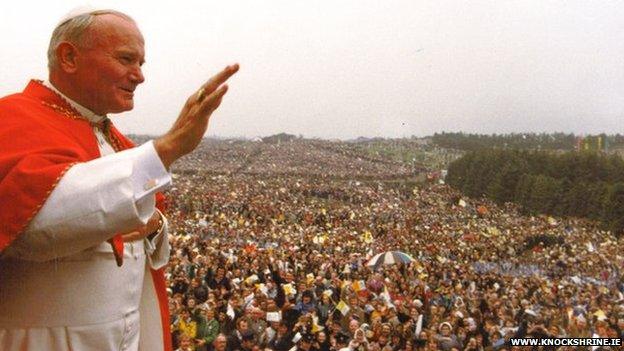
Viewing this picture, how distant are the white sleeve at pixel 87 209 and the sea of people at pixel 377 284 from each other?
6.04 meters

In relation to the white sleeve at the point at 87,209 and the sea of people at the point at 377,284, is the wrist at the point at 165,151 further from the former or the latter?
the sea of people at the point at 377,284

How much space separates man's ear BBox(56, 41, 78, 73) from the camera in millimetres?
1583

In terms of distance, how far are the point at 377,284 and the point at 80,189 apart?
1300cm

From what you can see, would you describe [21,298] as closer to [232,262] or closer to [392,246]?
[232,262]

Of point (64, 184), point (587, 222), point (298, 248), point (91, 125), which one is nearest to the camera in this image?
point (64, 184)

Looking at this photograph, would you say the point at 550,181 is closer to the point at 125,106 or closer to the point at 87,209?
the point at 125,106

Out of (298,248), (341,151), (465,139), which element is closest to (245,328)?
(298,248)

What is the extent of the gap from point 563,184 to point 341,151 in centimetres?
8790

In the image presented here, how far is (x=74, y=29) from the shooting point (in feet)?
5.17

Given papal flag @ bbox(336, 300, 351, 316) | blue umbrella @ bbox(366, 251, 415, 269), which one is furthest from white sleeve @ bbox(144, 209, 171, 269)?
blue umbrella @ bbox(366, 251, 415, 269)

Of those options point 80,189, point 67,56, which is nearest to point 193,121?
point 80,189

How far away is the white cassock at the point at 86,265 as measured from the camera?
1234mm

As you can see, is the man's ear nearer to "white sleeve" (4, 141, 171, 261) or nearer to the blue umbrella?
"white sleeve" (4, 141, 171, 261)

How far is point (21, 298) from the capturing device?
148 centimetres
